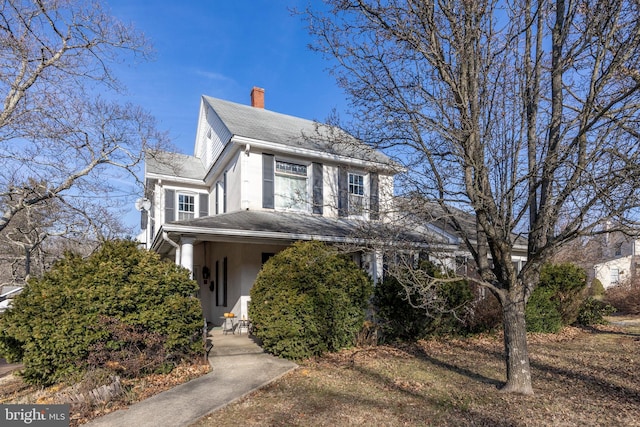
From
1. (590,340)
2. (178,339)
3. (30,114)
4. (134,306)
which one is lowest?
(590,340)

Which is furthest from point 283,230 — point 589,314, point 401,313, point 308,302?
point 589,314

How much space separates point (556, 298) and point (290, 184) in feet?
30.1

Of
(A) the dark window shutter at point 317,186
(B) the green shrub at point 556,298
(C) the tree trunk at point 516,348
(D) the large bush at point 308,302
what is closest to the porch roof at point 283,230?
(A) the dark window shutter at point 317,186

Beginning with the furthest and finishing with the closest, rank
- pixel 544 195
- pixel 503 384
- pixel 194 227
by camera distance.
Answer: pixel 194 227, pixel 503 384, pixel 544 195

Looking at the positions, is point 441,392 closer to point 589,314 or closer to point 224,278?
point 224,278

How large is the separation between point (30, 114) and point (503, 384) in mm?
12964

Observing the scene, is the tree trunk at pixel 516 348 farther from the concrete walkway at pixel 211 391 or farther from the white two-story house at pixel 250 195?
the concrete walkway at pixel 211 391

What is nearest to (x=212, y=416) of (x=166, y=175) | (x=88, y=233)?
(x=166, y=175)

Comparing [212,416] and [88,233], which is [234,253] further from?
[88,233]

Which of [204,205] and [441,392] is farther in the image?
[204,205]

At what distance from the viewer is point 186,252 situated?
324 inches

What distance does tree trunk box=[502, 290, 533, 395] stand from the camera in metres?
5.42

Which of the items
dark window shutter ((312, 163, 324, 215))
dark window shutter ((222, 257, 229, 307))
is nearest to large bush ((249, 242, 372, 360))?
dark window shutter ((312, 163, 324, 215))

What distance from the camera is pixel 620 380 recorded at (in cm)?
634
